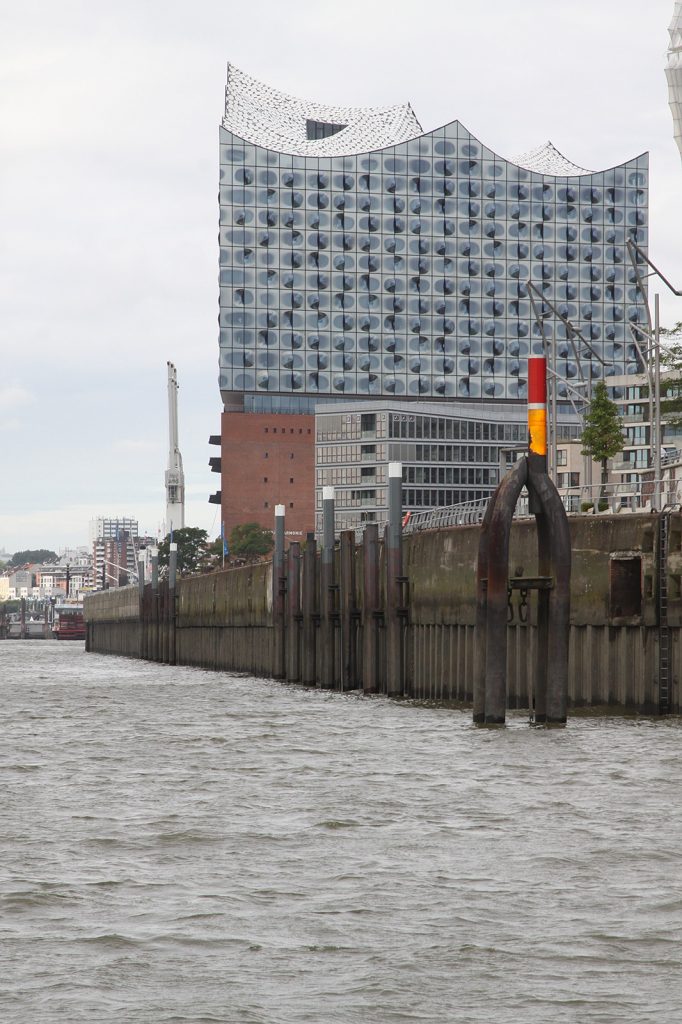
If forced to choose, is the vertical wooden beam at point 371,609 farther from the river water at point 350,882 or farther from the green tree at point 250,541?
the green tree at point 250,541

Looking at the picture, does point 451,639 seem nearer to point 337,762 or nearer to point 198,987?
point 337,762

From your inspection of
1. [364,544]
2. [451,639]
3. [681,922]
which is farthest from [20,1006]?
[364,544]

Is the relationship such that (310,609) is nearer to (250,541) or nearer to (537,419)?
(537,419)

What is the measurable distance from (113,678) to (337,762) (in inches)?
1943

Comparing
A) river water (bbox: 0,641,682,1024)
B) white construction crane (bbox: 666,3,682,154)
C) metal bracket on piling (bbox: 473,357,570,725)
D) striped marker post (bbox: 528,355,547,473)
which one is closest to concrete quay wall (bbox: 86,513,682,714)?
metal bracket on piling (bbox: 473,357,570,725)

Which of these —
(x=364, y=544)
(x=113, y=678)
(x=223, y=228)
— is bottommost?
(x=113, y=678)

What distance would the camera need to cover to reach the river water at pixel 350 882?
10.9 meters

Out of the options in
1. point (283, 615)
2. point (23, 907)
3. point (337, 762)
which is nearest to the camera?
point (23, 907)

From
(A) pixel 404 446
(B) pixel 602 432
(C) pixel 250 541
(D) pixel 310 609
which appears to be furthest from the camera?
(A) pixel 404 446

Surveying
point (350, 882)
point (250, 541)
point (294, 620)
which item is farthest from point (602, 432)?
point (250, 541)

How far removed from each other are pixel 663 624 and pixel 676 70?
188 feet

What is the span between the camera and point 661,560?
32.2m

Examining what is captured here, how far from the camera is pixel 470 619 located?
3719 centimetres

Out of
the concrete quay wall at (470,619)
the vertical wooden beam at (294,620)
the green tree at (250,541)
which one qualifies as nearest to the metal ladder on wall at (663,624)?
the concrete quay wall at (470,619)
